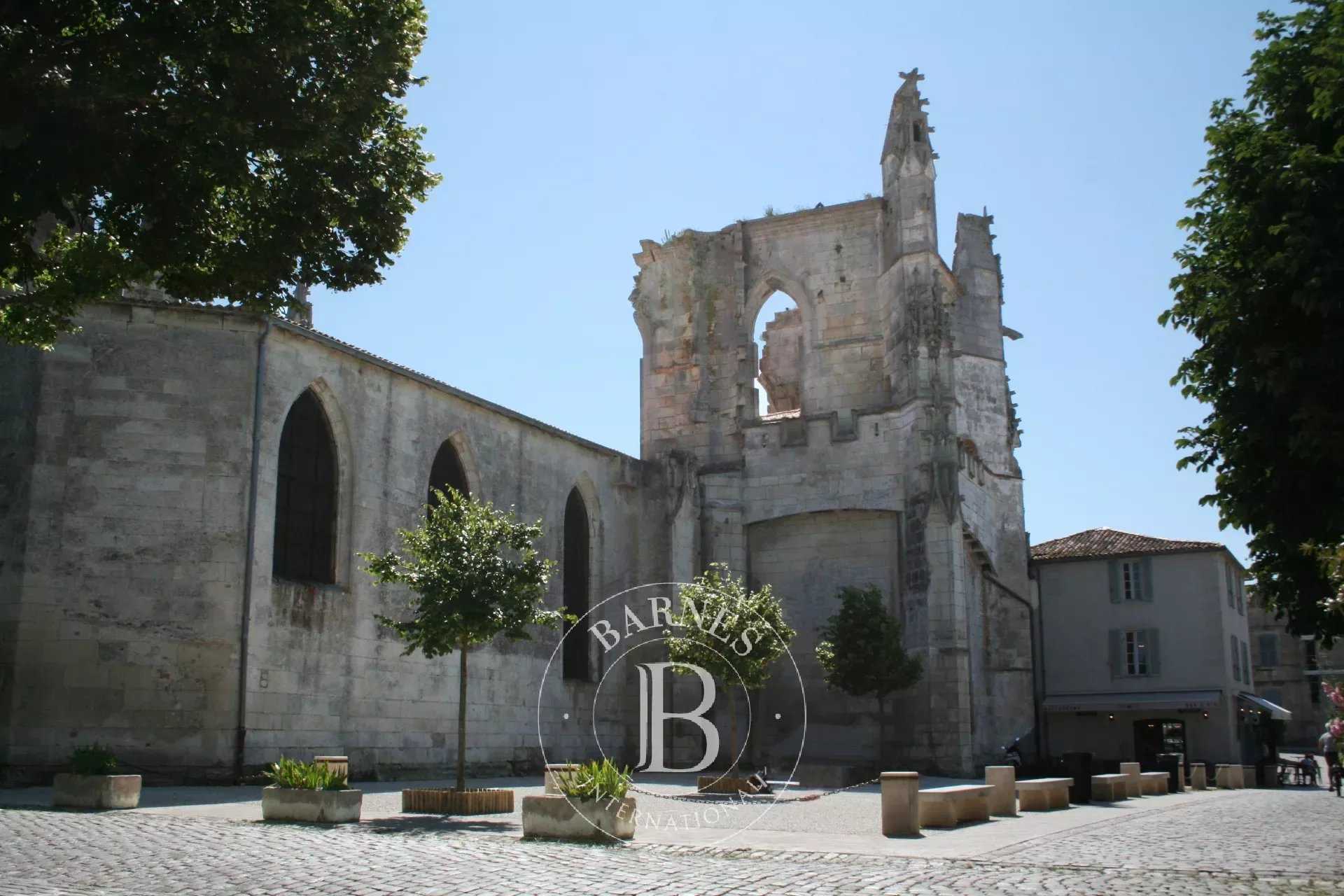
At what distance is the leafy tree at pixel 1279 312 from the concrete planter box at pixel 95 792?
1308cm

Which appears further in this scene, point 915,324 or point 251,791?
point 915,324

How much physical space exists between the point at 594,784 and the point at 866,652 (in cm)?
1321

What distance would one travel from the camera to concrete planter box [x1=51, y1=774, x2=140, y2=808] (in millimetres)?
14195

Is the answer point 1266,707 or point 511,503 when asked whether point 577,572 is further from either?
point 1266,707

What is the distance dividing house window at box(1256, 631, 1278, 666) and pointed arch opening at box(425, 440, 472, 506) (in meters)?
45.1

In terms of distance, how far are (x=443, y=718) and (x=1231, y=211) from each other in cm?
1500

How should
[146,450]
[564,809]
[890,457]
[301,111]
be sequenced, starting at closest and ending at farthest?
[301,111] → [564,809] → [146,450] → [890,457]

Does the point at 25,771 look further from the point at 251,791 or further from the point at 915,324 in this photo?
the point at 915,324

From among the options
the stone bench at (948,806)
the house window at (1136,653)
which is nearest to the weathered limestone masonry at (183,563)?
the stone bench at (948,806)

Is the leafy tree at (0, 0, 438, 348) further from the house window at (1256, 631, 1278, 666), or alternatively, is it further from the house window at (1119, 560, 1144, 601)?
the house window at (1256, 631, 1278, 666)

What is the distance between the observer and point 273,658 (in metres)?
19.1

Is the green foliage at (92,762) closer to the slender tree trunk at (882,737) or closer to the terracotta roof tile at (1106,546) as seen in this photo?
the slender tree trunk at (882,737)

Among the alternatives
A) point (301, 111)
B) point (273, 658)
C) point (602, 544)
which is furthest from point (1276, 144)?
point (602, 544)

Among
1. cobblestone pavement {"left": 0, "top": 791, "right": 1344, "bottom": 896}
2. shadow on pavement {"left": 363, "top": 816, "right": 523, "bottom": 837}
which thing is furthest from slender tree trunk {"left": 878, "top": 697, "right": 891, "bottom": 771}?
shadow on pavement {"left": 363, "top": 816, "right": 523, "bottom": 837}
